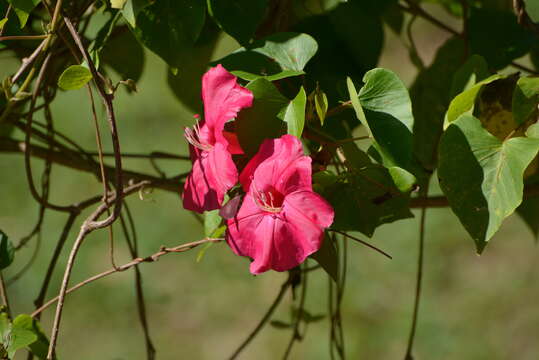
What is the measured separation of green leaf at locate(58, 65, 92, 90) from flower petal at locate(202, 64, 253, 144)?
101 millimetres

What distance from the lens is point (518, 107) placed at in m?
0.58

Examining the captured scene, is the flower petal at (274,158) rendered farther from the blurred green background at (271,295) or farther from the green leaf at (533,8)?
the blurred green background at (271,295)

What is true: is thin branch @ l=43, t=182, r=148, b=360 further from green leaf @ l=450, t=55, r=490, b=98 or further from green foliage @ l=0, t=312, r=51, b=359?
→ green leaf @ l=450, t=55, r=490, b=98

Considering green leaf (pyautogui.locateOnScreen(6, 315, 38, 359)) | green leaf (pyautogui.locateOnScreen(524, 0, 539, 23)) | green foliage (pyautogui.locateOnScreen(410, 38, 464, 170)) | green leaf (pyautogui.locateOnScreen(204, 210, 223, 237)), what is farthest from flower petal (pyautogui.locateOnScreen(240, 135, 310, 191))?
green leaf (pyautogui.locateOnScreen(524, 0, 539, 23))

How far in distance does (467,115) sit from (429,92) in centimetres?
32

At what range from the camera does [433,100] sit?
869 millimetres

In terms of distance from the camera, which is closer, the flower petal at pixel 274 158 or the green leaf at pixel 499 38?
the flower petal at pixel 274 158

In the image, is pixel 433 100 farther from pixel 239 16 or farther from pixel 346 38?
pixel 239 16

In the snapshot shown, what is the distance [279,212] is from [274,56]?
17cm

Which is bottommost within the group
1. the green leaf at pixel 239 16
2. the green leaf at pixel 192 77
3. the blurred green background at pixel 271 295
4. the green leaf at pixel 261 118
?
the blurred green background at pixel 271 295

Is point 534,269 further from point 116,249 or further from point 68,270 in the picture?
point 68,270

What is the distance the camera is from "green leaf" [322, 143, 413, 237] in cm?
59

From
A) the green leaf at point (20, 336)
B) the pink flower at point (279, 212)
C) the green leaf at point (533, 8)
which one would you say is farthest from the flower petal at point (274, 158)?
the green leaf at point (533, 8)

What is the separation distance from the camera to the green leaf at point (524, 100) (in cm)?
58
